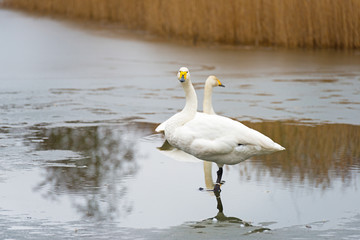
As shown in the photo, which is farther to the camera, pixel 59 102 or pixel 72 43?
pixel 72 43

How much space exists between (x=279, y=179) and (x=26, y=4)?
1992 cm

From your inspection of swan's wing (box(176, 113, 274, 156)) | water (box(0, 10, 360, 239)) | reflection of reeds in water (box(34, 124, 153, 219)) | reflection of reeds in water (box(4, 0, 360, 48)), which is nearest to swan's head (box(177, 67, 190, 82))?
swan's wing (box(176, 113, 274, 156))

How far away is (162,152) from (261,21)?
33.6 ft

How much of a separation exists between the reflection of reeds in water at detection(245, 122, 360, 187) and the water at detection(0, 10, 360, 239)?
0.5 inches

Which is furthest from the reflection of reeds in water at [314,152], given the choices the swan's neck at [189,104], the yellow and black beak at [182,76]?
the yellow and black beak at [182,76]

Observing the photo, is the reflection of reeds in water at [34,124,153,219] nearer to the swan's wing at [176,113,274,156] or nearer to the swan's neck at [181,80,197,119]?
the swan's wing at [176,113,274,156]

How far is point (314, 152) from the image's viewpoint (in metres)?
7.77

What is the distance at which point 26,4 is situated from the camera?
82.6ft

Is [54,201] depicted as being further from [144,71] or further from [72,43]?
[72,43]

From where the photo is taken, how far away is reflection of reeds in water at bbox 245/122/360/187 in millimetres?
6824

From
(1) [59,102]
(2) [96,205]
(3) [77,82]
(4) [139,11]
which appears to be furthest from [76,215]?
(4) [139,11]

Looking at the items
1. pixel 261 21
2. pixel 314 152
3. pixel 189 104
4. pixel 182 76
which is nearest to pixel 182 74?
pixel 182 76

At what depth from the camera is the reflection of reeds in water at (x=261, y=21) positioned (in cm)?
1688

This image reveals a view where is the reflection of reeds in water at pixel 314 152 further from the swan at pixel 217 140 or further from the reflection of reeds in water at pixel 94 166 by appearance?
the reflection of reeds in water at pixel 94 166
